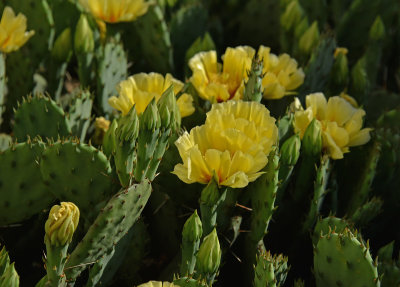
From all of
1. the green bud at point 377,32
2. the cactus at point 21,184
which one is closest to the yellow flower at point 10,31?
the cactus at point 21,184

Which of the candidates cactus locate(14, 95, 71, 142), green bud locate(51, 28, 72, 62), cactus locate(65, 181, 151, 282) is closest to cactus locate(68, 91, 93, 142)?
cactus locate(14, 95, 71, 142)

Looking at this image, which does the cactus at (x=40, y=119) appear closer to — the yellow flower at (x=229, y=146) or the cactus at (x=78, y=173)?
the cactus at (x=78, y=173)

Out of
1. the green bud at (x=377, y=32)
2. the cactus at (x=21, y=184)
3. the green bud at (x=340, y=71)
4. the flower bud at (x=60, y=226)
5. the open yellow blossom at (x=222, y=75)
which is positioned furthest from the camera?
the green bud at (x=377, y=32)

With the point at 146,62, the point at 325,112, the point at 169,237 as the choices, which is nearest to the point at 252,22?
the point at 146,62

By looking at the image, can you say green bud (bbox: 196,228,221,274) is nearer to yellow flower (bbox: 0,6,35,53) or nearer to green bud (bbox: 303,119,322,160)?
green bud (bbox: 303,119,322,160)

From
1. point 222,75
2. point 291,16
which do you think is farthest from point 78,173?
point 291,16

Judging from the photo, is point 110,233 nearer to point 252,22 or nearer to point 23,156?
point 23,156
